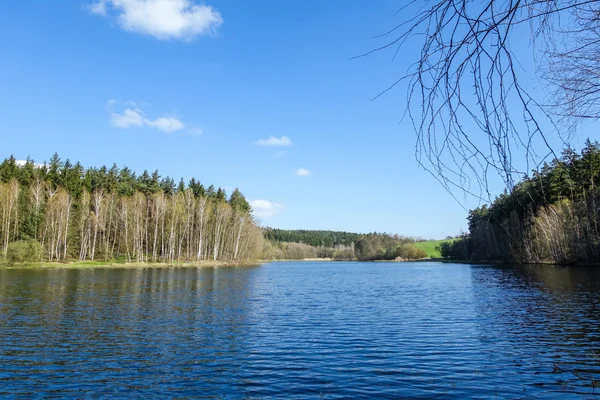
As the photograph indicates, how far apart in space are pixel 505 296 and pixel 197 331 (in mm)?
25792

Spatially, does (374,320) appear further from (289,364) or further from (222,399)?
(222,399)

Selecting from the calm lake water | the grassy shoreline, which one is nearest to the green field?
the grassy shoreline

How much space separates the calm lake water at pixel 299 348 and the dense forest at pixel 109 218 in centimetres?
5273

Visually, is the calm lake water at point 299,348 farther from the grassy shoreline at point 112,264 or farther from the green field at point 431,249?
the green field at point 431,249

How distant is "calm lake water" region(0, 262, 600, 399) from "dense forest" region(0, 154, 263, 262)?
173 feet

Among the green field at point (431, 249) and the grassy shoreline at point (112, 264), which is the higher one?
the green field at point (431, 249)

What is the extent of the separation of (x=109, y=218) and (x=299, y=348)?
85272mm

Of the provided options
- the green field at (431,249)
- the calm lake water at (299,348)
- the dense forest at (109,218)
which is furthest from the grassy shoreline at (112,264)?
the green field at (431,249)

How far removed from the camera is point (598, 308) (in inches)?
971

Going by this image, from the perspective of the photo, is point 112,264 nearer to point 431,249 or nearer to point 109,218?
point 109,218

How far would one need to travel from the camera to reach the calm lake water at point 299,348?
11820 millimetres

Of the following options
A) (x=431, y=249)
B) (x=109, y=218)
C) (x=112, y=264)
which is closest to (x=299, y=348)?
(x=112, y=264)

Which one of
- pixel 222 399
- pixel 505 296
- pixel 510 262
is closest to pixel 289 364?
pixel 222 399

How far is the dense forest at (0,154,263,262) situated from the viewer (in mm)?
74125
